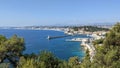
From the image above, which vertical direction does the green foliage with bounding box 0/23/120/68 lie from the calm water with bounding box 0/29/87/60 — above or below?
above

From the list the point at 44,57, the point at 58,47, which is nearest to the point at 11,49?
the point at 44,57

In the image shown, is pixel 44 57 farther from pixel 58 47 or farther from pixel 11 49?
pixel 58 47

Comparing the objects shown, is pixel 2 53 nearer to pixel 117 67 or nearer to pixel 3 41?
pixel 3 41

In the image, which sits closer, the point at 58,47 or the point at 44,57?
the point at 44,57

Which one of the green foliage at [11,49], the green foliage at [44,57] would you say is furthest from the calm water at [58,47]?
the green foliage at [11,49]

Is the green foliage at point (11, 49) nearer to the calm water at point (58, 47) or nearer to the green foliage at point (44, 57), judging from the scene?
the green foliage at point (44, 57)

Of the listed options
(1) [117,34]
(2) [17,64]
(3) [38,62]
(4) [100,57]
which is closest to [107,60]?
(4) [100,57]

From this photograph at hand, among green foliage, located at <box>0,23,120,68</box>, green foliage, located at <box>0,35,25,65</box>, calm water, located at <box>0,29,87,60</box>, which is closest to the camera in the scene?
green foliage, located at <box>0,23,120,68</box>

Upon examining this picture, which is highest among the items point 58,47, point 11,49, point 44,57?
point 11,49

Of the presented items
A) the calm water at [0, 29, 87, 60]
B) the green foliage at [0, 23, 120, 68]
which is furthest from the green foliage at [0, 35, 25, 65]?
the calm water at [0, 29, 87, 60]

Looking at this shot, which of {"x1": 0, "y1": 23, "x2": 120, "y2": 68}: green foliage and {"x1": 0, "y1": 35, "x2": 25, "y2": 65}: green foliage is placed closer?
{"x1": 0, "y1": 23, "x2": 120, "y2": 68}: green foliage

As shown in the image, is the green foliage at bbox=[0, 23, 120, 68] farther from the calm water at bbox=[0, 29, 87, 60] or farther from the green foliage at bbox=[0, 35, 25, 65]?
the calm water at bbox=[0, 29, 87, 60]
